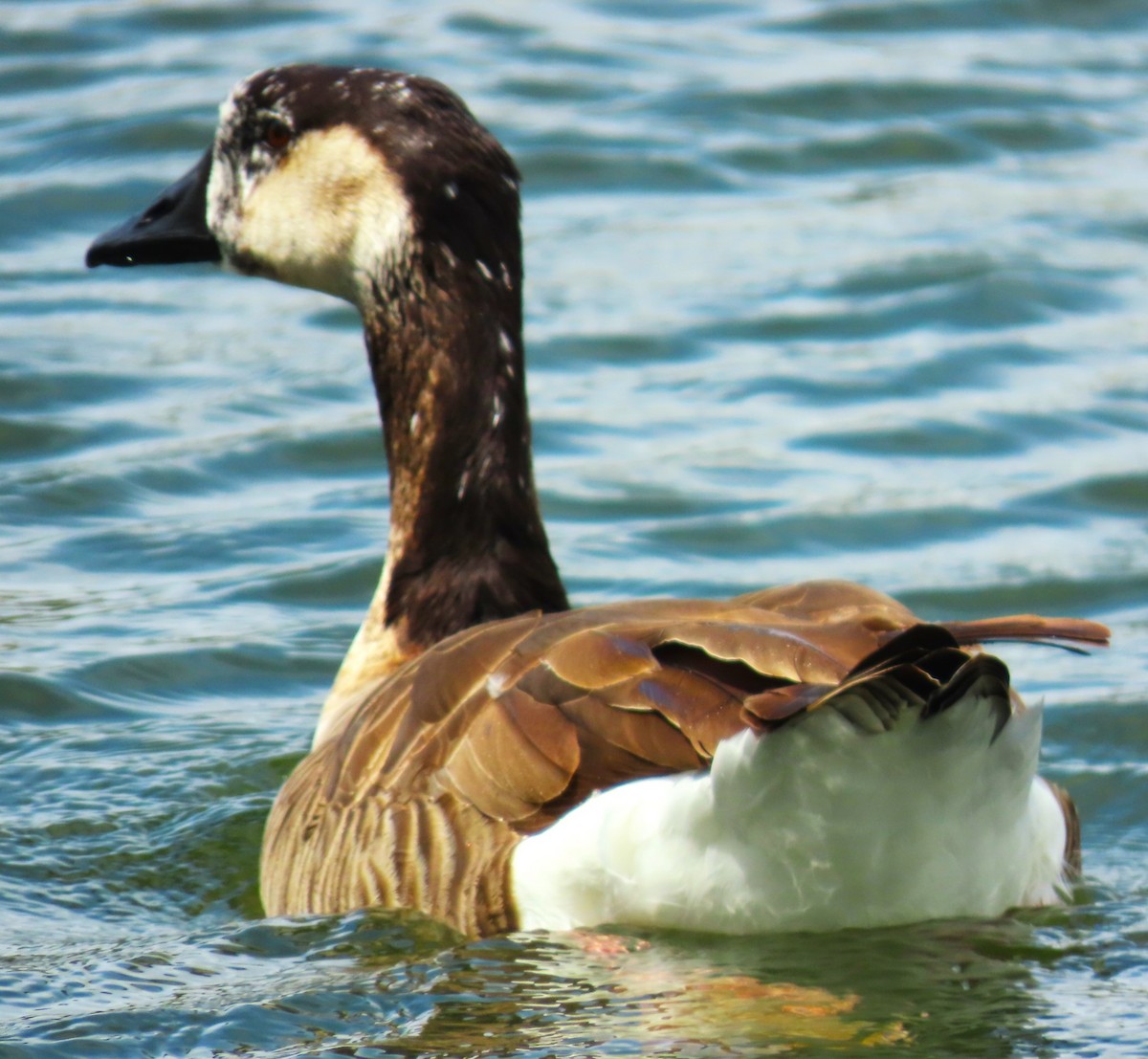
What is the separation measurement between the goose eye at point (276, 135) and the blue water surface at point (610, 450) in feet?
5.91

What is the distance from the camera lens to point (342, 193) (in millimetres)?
5594

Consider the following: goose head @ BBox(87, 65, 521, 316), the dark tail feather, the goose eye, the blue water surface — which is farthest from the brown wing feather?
the goose eye

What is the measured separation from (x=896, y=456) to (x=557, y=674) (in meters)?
5.21

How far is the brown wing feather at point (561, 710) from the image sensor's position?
12.4 ft

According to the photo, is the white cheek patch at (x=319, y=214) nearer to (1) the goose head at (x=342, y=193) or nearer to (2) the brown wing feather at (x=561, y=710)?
(1) the goose head at (x=342, y=193)

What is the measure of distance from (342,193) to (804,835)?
2.40m

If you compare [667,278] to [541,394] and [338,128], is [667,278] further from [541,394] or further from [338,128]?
[338,128]

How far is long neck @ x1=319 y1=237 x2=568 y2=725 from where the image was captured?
541 centimetres

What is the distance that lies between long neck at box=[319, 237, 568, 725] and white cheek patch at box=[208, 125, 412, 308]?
0.13 m

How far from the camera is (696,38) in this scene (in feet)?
50.4

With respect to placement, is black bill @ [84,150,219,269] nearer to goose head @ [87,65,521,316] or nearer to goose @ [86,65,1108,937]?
goose head @ [87,65,521,316]

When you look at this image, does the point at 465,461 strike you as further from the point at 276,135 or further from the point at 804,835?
the point at 804,835

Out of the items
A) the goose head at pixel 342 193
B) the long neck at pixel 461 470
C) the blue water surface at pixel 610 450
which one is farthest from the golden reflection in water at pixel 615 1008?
the goose head at pixel 342 193

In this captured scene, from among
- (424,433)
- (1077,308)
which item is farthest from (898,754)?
(1077,308)
